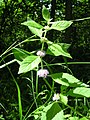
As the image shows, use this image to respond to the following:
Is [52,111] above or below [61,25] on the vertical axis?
below

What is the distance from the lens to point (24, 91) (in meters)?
2.96

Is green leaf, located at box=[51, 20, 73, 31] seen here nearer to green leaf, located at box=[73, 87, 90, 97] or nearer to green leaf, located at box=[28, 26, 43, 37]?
green leaf, located at box=[28, 26, 43, 37]

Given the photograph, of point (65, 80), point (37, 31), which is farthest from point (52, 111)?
point (37, 31)

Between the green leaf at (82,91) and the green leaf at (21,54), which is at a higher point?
the green leaf at (21,54)

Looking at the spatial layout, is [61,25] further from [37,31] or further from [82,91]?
[82,91]

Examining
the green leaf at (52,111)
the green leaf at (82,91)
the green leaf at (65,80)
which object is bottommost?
the green leaf at (52,111)

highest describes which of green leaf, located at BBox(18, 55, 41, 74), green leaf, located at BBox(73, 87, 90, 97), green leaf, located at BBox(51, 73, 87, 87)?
green leaf, located at BBox(18, 55, 41, 74)

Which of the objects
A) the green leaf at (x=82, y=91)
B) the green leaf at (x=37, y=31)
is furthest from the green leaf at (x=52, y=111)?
the green leaf at (x=37, y=31)

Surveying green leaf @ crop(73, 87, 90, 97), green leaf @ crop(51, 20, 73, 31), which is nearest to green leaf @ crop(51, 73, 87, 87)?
green leaf @ crop(73, 87, 90, 97)

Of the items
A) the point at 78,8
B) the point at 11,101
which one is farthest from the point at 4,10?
the point at 11,101

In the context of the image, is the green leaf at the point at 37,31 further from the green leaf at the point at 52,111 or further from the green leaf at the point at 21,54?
the green leaf at the point at 52,111

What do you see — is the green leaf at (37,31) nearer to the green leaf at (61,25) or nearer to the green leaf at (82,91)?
the green leaf at (61,25)

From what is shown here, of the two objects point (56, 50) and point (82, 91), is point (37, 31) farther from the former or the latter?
point (82, 91)

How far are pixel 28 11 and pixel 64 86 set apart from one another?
321 inches
